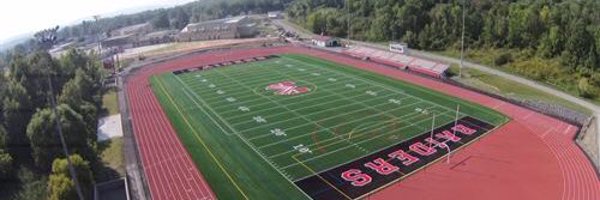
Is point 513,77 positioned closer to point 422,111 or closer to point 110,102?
point 422,111

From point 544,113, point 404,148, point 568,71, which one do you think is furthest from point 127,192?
point 568,71

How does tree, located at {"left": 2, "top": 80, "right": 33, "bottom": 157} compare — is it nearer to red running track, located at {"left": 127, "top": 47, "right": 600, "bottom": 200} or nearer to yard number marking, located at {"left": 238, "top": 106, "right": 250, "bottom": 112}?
red running track, located at {"left": 127, "top": 47, "right": 600, "bottom": 200}

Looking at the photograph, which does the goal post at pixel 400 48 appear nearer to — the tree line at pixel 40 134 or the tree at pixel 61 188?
the tree line at pixel 40 134

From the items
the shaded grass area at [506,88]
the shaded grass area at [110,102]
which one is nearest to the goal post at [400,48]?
the shaded grass area at [506,88]

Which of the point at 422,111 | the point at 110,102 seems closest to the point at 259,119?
the point at 422,111

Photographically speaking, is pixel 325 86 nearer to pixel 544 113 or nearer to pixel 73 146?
pixel 544 113

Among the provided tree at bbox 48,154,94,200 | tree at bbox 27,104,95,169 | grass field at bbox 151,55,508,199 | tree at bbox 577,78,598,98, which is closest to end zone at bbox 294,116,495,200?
grass field at bbox 151,55,508,199
